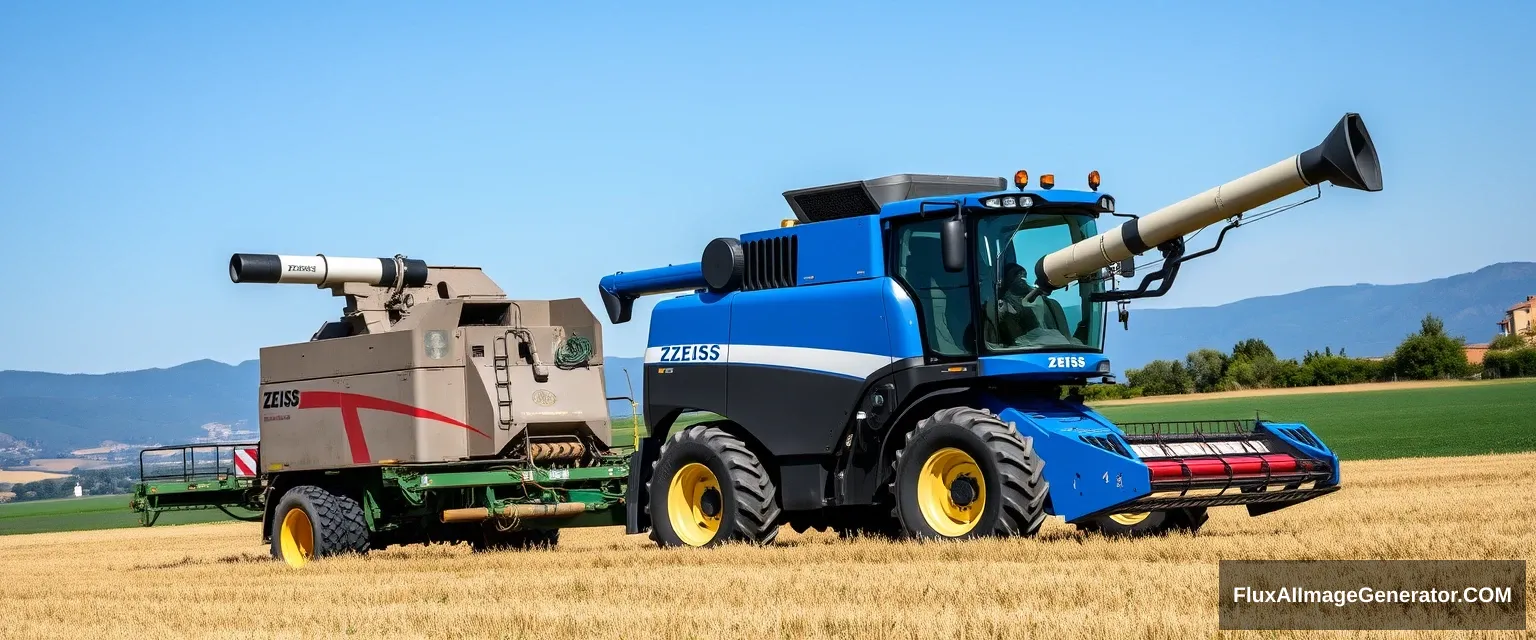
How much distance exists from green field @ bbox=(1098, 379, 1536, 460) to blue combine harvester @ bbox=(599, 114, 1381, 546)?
1172 cm

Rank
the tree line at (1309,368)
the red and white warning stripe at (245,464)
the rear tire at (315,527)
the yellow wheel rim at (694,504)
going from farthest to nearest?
the tree line at (1309,368)
the red and white warning stripe at (245,464)
the rear tire at (315,527)
the yellow wheel rim at (694,504)

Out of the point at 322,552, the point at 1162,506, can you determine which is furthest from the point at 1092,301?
the point at 322,552

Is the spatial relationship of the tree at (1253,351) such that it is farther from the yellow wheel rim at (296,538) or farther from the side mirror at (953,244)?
the side mirror at (953,244)

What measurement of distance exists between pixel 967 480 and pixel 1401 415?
5477cm

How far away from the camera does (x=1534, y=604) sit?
27.1ft

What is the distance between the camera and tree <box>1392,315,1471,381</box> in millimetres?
99894

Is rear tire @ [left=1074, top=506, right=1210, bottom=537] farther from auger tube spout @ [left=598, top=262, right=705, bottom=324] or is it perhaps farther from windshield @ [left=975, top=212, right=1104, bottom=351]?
auger tube spout @ [left=598, top=262, right=705, bottom=324]

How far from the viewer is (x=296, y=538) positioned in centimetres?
1842

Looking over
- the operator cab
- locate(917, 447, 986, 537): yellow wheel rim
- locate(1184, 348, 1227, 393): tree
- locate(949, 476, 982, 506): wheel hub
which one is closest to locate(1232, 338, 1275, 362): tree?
locate(1184, 348, 1227, 393): tree

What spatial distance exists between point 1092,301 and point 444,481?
684cm

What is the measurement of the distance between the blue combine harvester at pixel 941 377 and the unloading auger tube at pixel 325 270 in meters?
4.44

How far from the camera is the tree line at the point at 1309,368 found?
87.1 metres

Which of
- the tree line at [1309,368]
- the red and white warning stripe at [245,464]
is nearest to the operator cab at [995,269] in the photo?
the red and white warning stripe at [245,464]

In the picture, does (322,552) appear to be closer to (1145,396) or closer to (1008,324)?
(1008,324)
